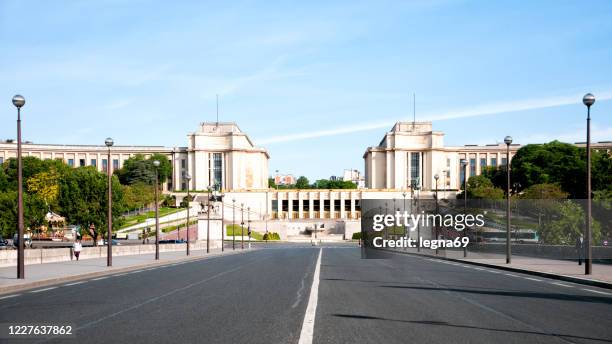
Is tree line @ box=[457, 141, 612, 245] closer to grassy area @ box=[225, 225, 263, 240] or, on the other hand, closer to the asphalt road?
the asphalt road

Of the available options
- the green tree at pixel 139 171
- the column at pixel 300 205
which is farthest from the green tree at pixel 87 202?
the column at pixel 300 205

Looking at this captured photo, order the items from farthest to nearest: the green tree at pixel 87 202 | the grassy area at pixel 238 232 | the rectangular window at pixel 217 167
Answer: the rectangular window at pixel 217 167, the grassy area at pixel 238 232, the green tree at pixel 87 202

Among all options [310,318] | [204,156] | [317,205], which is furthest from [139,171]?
[310,318]

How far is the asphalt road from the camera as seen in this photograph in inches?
450

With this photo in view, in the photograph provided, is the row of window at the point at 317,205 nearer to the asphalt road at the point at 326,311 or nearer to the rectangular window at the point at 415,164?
the rectangular window at the point at 415,164

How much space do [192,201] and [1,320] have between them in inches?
5286

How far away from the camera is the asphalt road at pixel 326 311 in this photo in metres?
11.4

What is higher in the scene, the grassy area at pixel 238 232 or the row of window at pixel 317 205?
the row of window at pixel 317 205

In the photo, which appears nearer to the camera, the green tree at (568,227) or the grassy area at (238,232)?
the green tree at (568,227)

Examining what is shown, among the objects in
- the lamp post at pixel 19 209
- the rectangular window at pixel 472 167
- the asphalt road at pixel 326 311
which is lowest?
the asphalt road at pixel 326 311

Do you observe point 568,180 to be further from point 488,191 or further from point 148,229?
point 148,229

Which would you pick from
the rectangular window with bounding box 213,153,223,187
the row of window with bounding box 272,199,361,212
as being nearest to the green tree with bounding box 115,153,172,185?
the rectangular window with bounding box 213,153,223,187

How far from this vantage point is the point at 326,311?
592 inches

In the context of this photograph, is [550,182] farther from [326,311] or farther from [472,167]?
[326,311]
